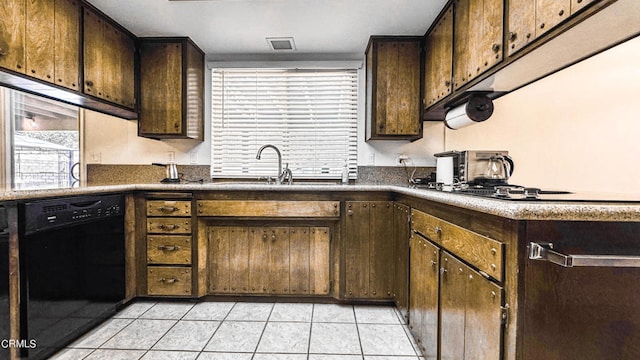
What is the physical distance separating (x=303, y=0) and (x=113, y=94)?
1.70 metres

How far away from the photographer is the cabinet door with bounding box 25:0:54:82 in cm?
188

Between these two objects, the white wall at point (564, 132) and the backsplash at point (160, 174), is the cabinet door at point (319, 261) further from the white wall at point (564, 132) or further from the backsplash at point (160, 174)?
the white wall at point (564, 132)

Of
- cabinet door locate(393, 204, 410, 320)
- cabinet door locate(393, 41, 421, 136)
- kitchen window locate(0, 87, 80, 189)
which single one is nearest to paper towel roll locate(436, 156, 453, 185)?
cabinet door locate(393, 204, 410, 320)

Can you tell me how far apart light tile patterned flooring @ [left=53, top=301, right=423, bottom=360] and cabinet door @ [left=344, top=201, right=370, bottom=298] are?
0.16 m

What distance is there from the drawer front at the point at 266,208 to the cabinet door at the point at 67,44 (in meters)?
1.21

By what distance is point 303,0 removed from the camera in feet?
7.25

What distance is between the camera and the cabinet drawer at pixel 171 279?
98.9 inches

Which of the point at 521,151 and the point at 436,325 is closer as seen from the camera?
the point at 436,325

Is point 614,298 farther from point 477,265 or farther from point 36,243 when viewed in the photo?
point 36,243

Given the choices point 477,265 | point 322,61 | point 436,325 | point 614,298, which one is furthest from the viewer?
point 322,61

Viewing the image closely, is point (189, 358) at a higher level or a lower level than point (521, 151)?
lower

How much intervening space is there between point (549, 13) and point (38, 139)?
3986mm

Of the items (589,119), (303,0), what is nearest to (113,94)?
(303,0)

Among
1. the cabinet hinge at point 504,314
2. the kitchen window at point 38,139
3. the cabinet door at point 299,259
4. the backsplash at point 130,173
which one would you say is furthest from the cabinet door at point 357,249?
the kitchen window at point 38,139
